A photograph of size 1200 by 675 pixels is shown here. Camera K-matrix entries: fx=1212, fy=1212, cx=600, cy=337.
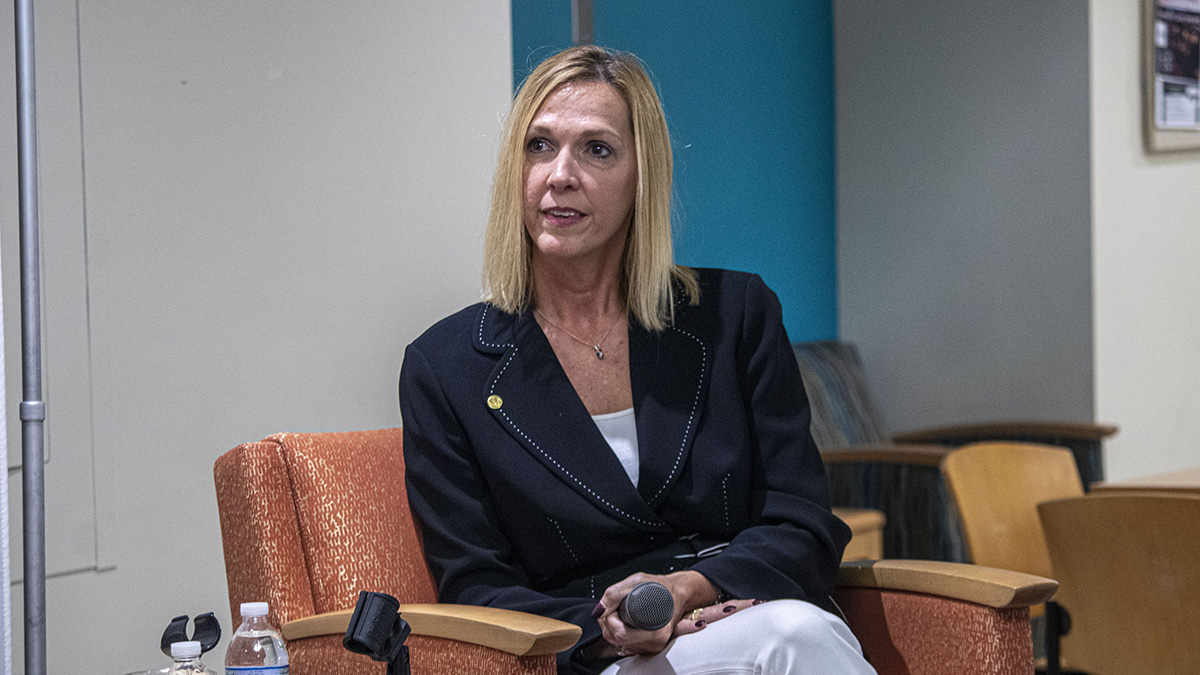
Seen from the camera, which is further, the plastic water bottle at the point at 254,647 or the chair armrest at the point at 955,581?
the chair armrest at the point at 955,581

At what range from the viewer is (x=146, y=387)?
80.6 inches

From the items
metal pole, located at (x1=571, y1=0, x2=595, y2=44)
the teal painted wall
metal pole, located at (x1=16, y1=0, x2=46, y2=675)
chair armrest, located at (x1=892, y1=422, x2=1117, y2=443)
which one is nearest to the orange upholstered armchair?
metal pole, located at (x1=16, y1=0, x2=46, y2=675)

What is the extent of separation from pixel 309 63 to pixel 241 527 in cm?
94

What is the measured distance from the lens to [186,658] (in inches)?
53.7

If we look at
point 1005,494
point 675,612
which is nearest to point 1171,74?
point 1005,494

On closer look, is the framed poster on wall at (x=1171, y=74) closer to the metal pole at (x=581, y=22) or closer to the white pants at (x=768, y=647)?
the metal pole at (x=581, y=22)

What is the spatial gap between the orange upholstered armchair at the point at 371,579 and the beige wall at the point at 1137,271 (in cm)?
282

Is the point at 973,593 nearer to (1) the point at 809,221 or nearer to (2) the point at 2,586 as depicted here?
(2) the point at 2,586

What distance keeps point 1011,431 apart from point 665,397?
2822 mm

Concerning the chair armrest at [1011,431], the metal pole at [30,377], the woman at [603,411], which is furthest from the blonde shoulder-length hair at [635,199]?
the chair armrest at [1011,431]

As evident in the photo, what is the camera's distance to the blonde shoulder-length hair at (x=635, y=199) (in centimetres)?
199

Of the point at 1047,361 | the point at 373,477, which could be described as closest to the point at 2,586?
the point at 373,477

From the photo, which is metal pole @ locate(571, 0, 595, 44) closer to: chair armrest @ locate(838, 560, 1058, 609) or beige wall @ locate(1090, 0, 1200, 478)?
chair armrest @ locate(838, 560, 1058, 609)

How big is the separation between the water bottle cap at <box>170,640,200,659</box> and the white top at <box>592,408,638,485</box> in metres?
0.73
